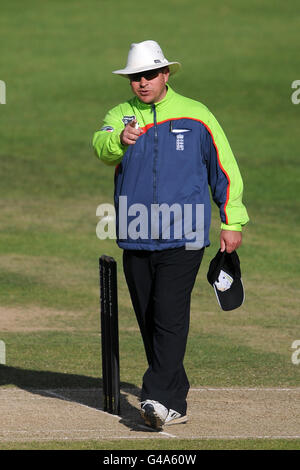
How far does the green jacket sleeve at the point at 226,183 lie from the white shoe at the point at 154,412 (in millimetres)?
1216

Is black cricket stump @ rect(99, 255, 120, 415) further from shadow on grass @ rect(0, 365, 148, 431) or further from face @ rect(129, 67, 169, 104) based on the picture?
face @ rect(129, 67, 169, 104)

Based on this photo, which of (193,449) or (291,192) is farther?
(291,192)

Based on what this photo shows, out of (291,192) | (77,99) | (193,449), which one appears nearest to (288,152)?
(291,192)

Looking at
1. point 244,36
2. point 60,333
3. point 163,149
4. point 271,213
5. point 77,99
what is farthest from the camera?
point 244,36

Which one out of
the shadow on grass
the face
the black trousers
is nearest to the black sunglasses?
the face

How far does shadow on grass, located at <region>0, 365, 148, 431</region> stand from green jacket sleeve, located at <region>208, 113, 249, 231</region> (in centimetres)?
147

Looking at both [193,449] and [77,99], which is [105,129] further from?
[77,99]

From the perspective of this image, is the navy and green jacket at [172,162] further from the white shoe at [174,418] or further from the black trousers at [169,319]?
the white shoe at [174,418]

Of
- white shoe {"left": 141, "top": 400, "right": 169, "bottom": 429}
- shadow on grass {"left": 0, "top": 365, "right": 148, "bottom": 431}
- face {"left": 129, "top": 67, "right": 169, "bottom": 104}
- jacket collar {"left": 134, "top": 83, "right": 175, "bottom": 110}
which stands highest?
face {"left": 129, "top": 67, "right": 169, "bottom": 104}

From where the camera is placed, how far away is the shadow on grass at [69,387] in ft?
26.7

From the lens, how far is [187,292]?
763 centimetres

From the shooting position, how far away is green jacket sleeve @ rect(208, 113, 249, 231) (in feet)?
24.8

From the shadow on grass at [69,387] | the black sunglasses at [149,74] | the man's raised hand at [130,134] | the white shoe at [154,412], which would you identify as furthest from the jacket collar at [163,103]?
the shadow on grass at [69,387]

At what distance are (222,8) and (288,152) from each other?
20.9 metres
